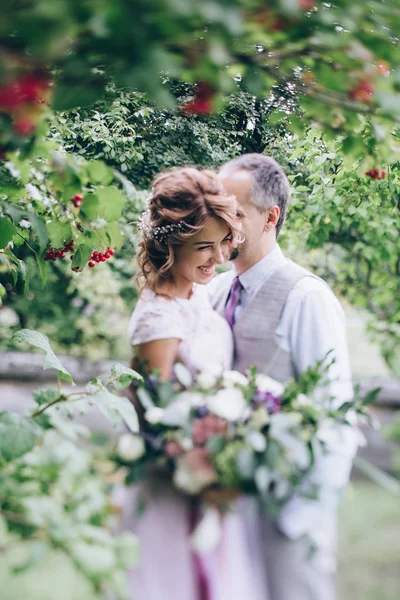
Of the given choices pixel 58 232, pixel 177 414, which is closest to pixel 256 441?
pixel 177 414

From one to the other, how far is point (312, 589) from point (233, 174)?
1038mm

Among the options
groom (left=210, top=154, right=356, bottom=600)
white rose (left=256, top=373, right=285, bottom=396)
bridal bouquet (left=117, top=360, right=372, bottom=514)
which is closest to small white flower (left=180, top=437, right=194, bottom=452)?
bridal bouquet (left=117, top=360, right=372, bottom=514)

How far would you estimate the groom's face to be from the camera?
4.65 feet

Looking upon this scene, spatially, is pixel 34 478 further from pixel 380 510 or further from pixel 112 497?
pixel 380 510

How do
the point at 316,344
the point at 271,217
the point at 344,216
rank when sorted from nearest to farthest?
the point at 316,344 → the point at 271,217 → the point at 344,216

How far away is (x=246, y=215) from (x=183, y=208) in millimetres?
177

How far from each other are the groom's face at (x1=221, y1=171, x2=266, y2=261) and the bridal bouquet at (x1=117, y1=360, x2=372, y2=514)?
0.50 meters

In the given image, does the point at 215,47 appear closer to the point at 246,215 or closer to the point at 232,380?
the point at 232,380

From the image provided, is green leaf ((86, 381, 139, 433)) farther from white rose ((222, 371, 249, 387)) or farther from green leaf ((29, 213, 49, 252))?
green leaf ((29, 213, 49, 252))

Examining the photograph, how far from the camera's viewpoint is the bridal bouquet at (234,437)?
0.94 m

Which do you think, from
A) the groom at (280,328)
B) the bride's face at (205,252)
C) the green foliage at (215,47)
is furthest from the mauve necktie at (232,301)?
the green foliage at (215,47)

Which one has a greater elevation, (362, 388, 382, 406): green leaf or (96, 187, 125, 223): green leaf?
(96, 187, 125, 223): green leaf

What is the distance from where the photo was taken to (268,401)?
1.06m

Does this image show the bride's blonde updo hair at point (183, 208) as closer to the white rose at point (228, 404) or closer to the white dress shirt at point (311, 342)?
the white dress shirt at point (311, 342)
